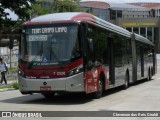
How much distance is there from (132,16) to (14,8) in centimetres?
7492

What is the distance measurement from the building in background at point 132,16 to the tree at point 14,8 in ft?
165

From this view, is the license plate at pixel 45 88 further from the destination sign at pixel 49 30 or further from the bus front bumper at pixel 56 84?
the destination sign at pixel 49 30

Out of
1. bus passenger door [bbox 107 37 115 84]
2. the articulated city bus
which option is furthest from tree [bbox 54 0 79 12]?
the articulated city bus

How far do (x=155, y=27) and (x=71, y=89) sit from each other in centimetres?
7699

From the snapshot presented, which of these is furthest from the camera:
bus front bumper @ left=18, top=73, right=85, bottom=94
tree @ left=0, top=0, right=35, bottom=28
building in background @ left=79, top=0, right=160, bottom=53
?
building in background @ left=79, top=0, right=160, bottom=53

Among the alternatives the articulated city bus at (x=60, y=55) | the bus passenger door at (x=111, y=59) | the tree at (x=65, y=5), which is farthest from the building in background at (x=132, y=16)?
the articulated city bus at (x=60, y=55)

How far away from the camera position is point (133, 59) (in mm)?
25750

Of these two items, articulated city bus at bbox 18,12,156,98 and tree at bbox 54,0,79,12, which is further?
tree at bbox 54,0,79,12

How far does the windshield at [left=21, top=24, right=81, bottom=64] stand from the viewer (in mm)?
15539

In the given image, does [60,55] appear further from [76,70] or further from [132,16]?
[132,16]

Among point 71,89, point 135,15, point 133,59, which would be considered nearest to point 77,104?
point 71,89

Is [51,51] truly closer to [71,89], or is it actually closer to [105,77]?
[71,89]

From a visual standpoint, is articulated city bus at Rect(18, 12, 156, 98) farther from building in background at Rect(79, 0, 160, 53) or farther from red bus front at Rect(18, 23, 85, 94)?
building in background at Rect(79, 0, 160, 53)

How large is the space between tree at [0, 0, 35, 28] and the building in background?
165ft
